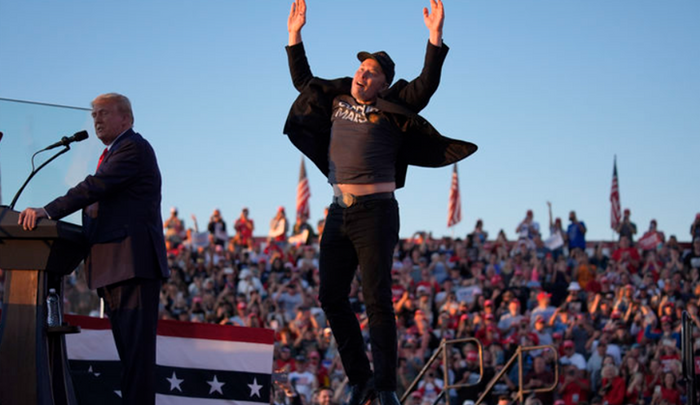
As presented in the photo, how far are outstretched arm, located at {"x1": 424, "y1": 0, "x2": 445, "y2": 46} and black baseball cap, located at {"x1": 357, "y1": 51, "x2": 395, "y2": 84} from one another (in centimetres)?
35

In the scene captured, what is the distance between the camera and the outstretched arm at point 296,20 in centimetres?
575

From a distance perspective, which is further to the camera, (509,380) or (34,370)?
(509,380)

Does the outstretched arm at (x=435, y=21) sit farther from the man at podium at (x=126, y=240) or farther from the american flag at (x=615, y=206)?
the american flag at (x=615, y=206)

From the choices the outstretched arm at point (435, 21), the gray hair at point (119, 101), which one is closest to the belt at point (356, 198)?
the outstretched arm at point (435, 21)

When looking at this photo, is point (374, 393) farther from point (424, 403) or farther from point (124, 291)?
point (424, 403)

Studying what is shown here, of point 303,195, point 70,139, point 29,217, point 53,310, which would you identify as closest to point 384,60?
point 70,139

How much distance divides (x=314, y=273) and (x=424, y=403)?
256 inches

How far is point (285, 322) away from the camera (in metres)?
16.2

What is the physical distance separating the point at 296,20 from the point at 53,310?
2166 millimetres

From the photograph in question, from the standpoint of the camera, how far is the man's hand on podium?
5.01m

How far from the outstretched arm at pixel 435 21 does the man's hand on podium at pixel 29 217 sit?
230cm

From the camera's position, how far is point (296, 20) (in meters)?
5.76

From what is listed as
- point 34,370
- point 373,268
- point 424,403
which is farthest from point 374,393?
point 424,403

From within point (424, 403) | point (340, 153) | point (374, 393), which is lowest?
point (424, 403)
